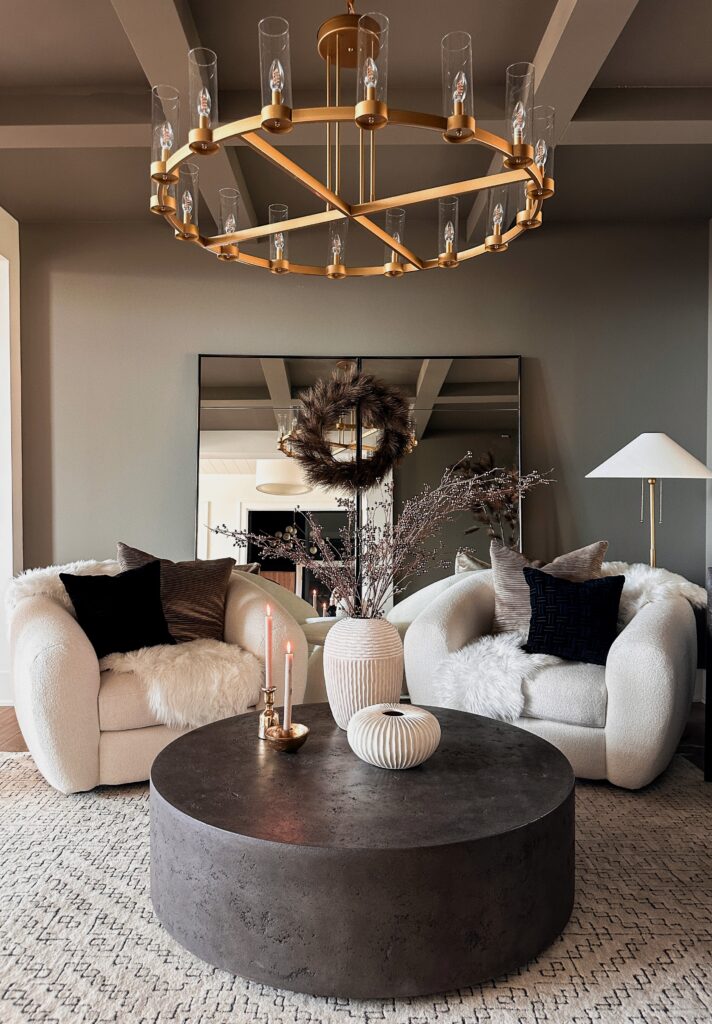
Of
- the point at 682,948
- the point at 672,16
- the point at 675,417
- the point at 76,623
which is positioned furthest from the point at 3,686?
the point at 672,16

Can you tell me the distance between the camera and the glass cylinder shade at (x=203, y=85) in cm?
182

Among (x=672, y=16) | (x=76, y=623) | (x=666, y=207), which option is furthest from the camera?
(x=666, y=207)

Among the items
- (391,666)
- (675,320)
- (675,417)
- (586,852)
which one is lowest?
(586,852)

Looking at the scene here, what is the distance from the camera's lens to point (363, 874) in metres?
1.60

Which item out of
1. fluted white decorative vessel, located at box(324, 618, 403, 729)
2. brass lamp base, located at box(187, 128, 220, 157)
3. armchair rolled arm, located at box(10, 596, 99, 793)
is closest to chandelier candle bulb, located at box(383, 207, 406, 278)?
brass lamp base, located at box(187, 128, 220, 157)

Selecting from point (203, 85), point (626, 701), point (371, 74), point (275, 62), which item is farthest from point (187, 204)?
point (626, 701)

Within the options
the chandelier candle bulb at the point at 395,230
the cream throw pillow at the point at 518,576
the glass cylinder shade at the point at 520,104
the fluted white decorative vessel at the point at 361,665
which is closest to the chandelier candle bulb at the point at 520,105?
the glass cylinder shade at the point at 520,104

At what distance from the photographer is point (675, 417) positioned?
449 centimetres

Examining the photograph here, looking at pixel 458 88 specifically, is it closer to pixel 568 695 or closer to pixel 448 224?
pixel 448 224

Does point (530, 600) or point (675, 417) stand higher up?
point (675, 417)

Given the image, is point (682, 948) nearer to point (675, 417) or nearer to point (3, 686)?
point (675, 417)

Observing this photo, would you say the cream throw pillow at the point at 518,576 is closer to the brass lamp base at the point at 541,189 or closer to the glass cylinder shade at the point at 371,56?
the brass lamp base at the point at 541,189

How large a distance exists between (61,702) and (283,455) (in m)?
2.05

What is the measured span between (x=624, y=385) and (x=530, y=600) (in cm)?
181
